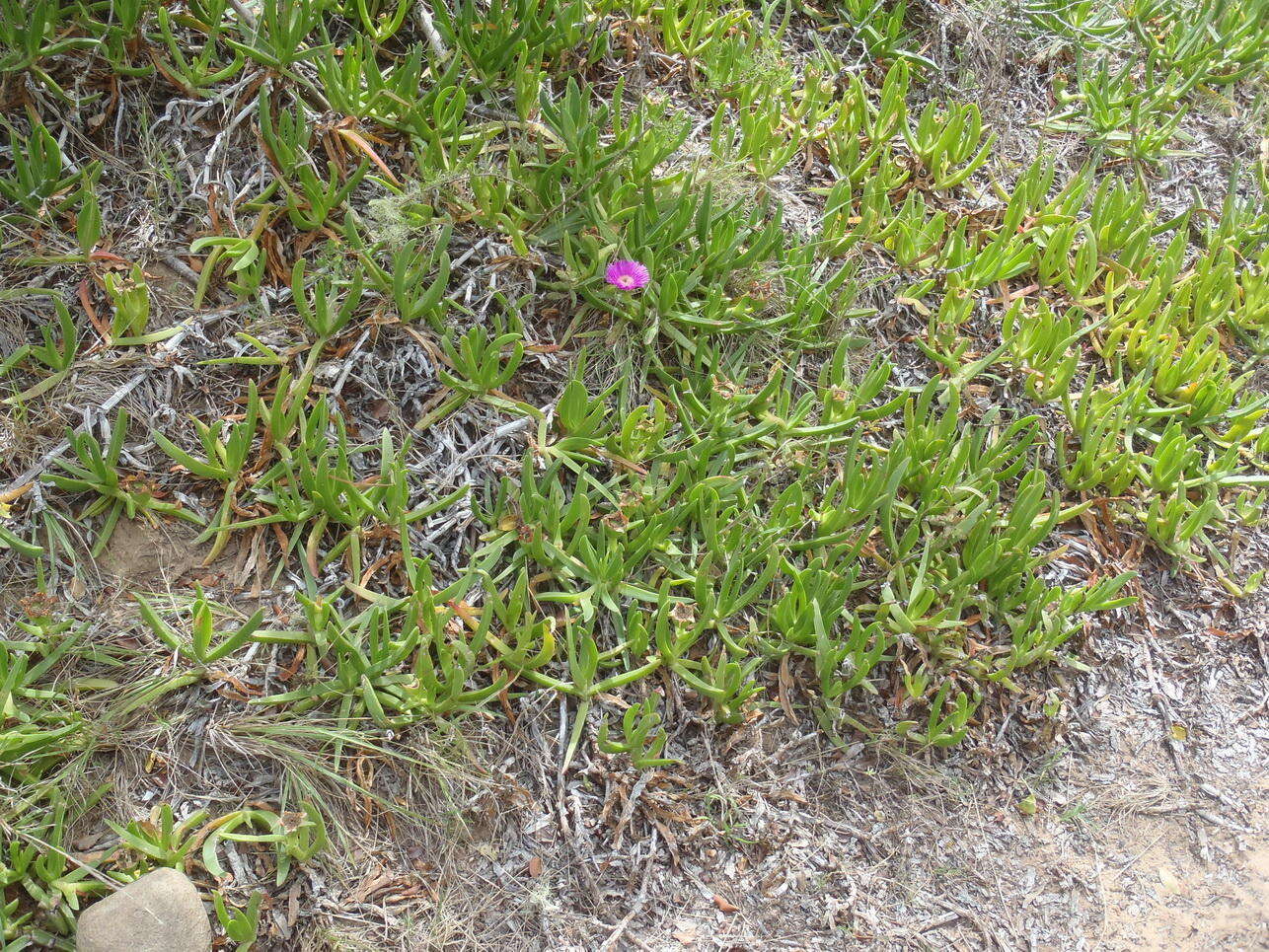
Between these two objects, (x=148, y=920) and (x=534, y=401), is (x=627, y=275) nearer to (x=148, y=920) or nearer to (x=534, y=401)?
(x=534, y=401)

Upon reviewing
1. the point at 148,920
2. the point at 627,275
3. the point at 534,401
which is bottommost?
the point at 148,920

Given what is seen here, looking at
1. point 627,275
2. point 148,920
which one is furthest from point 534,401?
point 148,920

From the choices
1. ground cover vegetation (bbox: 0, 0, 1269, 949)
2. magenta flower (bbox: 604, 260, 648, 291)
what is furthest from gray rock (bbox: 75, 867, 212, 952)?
magenta flower (bbox: 604, 260, 648, 291)

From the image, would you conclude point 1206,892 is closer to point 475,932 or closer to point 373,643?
point 475,932

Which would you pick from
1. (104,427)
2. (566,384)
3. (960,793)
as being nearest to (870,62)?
(566,384)

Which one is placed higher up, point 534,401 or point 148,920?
point 534,401

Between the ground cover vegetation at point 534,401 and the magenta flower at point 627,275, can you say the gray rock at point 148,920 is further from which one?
the magenta flower at point 627,275
